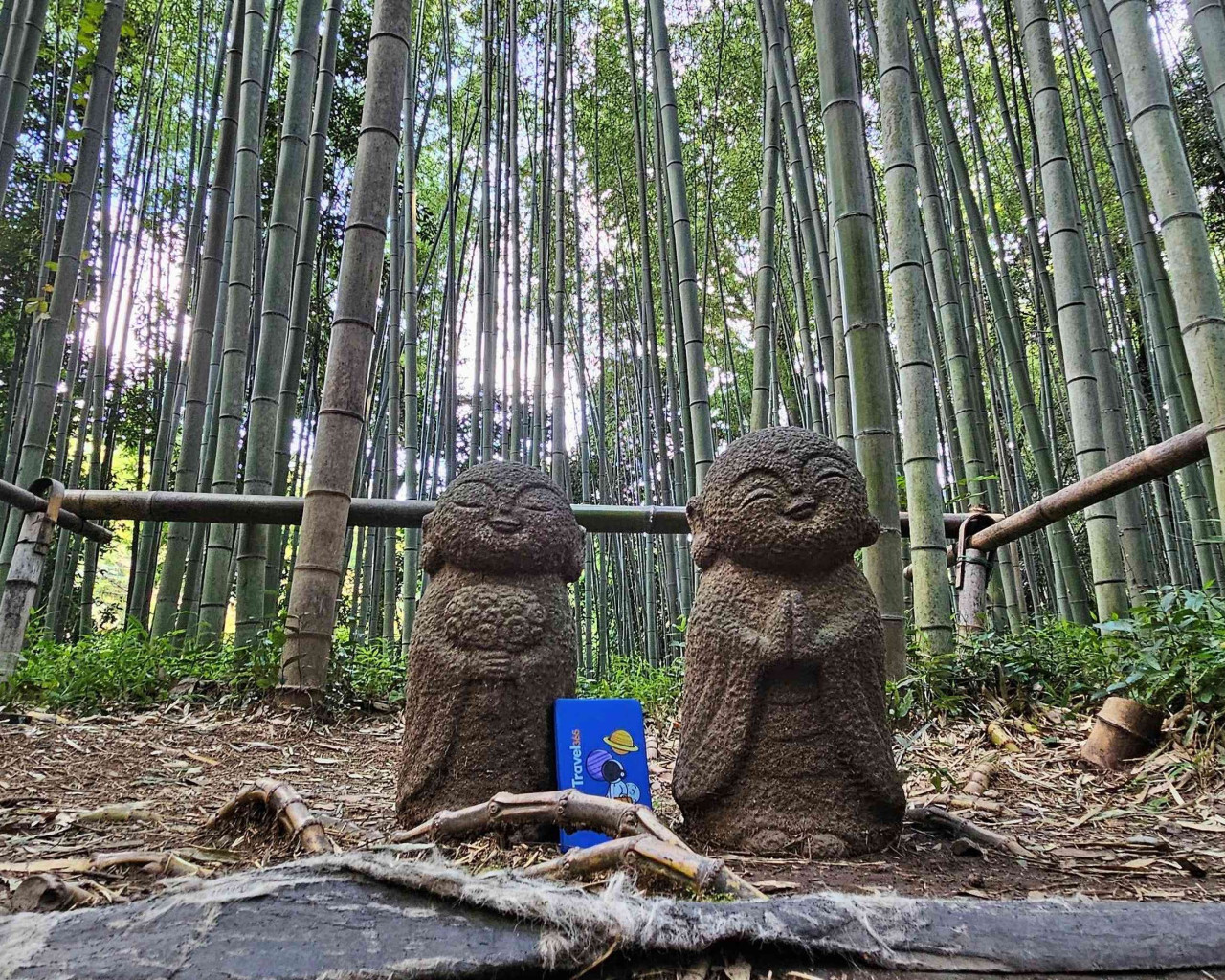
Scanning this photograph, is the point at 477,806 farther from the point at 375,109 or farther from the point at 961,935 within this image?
the point at 375,109

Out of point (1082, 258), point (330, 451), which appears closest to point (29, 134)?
point (330, 451)

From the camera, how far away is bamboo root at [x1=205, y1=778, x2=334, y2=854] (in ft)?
4.84

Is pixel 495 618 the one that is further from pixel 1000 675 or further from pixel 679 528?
pixel 1000 675

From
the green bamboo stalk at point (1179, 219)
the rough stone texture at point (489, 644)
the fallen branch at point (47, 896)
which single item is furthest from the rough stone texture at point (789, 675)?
the green bamboo stalk at point (1179, 219)

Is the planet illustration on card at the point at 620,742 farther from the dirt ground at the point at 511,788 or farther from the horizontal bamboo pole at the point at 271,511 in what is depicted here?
the horizontal bamboo pole at the point at 271,511

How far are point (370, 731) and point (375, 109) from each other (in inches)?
88.4

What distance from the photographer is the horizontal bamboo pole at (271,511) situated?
3225mm

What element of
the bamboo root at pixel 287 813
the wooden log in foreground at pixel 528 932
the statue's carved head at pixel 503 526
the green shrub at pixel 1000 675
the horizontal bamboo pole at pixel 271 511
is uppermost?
the horizontal bamboo pole at pixel 271 511

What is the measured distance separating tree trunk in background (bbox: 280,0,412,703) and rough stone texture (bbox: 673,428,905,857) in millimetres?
1629

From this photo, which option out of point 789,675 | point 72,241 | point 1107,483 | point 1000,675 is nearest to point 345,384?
point 72,241

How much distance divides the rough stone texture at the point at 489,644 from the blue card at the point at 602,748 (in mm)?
62

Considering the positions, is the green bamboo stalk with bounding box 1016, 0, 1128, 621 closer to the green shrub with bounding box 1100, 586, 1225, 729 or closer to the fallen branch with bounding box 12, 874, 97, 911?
the green shrub with bounding box 1100, 586, 1225, 729

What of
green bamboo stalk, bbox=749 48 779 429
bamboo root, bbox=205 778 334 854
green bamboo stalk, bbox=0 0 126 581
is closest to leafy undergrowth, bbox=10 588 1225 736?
green bamboo stalk, bbox=0 0 126 581

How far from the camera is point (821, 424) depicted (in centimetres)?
610
